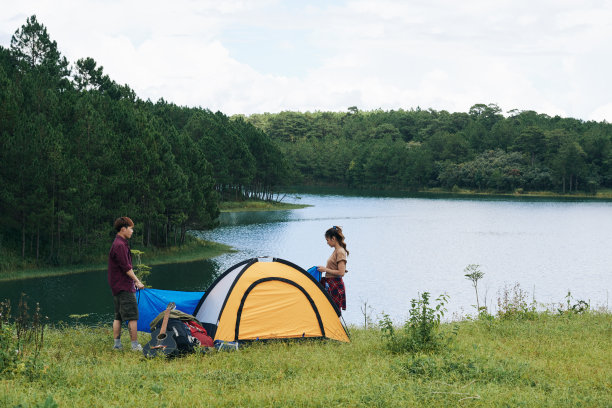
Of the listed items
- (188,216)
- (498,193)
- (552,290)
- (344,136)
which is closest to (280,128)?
(344,136)

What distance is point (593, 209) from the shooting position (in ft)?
230

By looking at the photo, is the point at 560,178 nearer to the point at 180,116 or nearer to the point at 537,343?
the point at 180,116

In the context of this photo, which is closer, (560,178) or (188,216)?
(188,216)

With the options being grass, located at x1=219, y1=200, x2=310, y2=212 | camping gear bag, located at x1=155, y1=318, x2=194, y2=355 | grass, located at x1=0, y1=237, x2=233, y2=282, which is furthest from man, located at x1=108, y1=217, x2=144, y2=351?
grass, located at x1=219, y1=200, x2=310, y2=212

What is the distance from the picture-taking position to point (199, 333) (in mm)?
8812

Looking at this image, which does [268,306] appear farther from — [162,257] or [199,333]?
[162,257]

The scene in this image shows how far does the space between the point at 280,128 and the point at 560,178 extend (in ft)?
270

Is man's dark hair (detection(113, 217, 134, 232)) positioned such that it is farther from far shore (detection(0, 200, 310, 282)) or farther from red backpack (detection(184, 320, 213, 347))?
far shore (detection(0, 200, 310, 282))

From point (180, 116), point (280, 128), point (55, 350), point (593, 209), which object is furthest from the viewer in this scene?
point (280, 128)

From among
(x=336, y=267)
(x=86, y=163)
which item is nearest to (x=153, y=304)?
(x=336, y=267)

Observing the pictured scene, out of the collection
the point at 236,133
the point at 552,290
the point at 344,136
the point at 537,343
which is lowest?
the point at 552,290

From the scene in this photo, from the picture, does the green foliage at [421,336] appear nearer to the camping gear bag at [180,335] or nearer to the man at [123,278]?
the camping gear bag at [180,335]

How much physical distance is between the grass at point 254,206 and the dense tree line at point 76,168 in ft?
84.7

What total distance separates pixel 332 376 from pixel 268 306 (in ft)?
8.38
